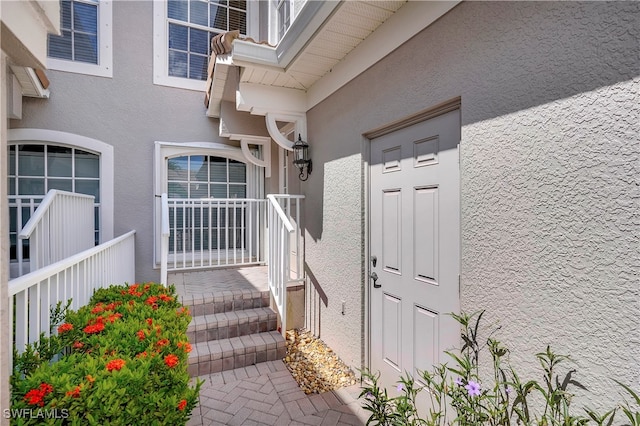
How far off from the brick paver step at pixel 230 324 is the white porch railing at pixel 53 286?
3.36 ft

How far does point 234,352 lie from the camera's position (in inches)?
135

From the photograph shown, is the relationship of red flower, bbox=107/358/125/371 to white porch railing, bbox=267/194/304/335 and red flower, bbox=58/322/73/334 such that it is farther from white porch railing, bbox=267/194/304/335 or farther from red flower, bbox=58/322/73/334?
white porch railing, bbox=267/194/304/335

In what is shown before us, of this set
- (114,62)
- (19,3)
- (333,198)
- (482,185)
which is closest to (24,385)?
(19,3)

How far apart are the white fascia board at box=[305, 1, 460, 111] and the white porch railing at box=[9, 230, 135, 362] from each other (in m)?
2.83

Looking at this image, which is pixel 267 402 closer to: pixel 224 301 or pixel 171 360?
pixel 224 301

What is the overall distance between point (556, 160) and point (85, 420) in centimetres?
229

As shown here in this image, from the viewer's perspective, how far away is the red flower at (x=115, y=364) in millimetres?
1298

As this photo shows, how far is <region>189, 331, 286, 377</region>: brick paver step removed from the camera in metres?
3.31

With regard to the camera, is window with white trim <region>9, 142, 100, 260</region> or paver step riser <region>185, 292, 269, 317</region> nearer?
paver step riser <region>185, 292, 269, 317</region>

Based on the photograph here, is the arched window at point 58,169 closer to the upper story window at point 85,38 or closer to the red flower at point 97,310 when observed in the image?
the upper story window at point 85,38

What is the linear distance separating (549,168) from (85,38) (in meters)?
6.32

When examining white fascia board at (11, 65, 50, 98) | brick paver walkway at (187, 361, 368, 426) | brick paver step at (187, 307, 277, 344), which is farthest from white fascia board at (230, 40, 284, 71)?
brick paver walkway at (187, 361, 368, 426)

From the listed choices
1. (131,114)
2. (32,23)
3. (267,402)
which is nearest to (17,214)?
(131,114)

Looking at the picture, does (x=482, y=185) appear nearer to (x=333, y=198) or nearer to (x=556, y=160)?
(x=556, y=160)
